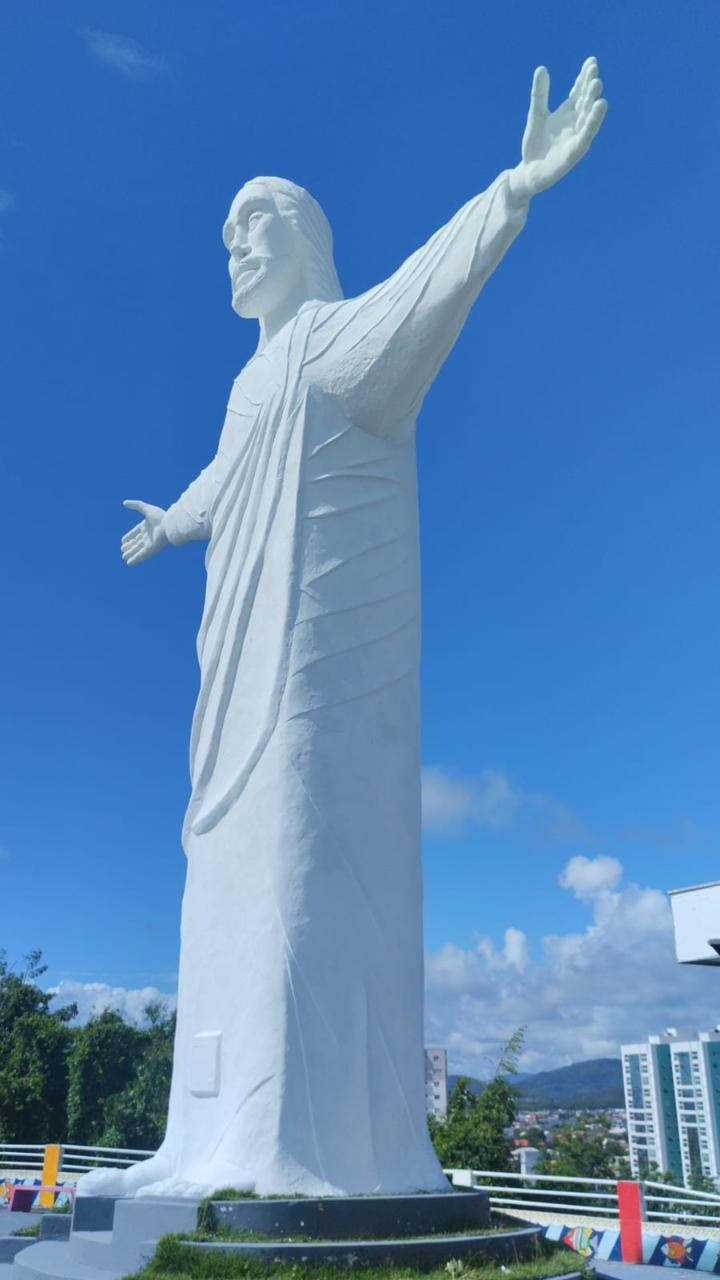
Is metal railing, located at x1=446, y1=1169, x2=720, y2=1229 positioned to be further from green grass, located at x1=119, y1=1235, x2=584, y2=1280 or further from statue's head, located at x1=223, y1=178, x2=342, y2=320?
statue's head, located at x1=223, y1=178, x2=342, y2=320

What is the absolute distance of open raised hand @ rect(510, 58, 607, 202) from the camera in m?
6.64

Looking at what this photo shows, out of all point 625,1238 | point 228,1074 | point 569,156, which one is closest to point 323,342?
point 569,156

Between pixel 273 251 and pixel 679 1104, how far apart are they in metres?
86.6

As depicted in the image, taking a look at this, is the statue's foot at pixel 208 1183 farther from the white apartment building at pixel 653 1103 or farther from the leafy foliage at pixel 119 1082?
the white apartment building at pixel 653 1103

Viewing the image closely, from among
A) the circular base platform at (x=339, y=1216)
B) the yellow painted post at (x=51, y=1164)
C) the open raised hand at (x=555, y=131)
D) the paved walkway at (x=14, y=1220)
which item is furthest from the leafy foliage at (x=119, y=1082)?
the open raised hand at (x=555, y=131)

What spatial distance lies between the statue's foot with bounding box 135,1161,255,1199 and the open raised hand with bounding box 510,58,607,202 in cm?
637

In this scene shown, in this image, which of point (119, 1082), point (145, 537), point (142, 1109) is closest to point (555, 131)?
point (145, 537)

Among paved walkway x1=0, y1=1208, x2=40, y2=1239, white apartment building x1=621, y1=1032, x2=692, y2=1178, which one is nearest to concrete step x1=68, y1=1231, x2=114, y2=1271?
paved walkway x1=0, y1=1208, x2=40, y2=1239

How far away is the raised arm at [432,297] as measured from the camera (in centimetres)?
676

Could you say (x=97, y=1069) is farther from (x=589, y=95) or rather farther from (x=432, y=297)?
(x=589, y=95)

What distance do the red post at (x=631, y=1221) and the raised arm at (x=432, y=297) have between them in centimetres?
626

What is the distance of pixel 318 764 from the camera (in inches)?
273

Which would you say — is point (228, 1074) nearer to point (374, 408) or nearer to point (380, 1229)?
point (380, 1229)

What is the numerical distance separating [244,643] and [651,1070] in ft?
313
